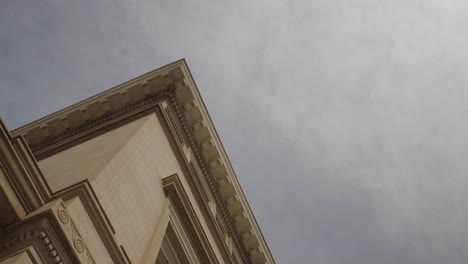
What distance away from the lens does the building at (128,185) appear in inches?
378

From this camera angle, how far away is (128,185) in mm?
14172

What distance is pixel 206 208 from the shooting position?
63.1ft

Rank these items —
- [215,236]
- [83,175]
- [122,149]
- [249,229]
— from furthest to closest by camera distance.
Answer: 1. [249,229]
2. [215,236]
3. [122,149]
4. [83,175]

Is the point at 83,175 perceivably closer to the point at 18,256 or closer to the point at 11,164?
the point at 11,164

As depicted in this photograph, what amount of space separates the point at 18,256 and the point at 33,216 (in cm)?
84

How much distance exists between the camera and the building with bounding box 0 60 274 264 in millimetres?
9594

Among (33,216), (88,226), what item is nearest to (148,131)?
(88,226)

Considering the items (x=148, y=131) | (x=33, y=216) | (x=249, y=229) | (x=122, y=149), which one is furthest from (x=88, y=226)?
(x=249, y=229)

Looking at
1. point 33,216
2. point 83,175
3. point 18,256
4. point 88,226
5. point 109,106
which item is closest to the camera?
point 18,256

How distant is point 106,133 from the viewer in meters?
18.3

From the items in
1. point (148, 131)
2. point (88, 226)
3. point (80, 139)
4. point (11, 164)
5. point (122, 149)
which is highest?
point (80, 139)

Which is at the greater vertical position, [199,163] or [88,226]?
[199,163]

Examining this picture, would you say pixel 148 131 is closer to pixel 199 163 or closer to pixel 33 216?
pixel 199 163

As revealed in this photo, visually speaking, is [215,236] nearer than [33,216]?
No
